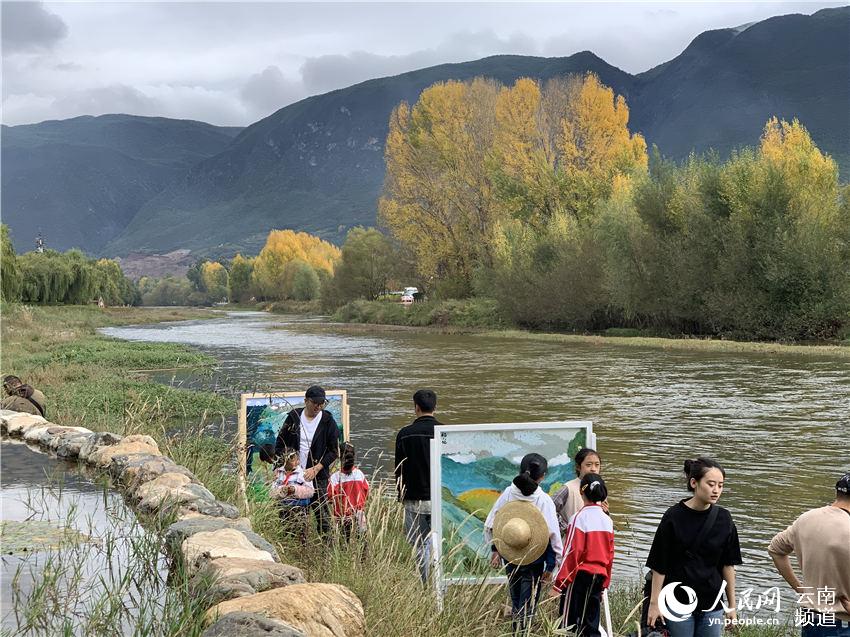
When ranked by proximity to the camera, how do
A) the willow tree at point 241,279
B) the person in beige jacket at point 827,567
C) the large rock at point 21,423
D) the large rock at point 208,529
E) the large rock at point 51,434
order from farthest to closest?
the willow tree at point 241,279, the large rock at point 21,423, the large rock at point 51,434, the large rock at point 208,529, the person in beige jacket at point 827,567

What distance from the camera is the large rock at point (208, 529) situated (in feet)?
A: 23.5

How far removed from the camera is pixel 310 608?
512 cm

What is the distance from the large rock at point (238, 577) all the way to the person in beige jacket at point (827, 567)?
302 cm

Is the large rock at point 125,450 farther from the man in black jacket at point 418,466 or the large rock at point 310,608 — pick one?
the large rock at point 310,608

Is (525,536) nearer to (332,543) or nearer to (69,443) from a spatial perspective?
(332,543)

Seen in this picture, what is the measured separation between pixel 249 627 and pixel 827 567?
10.7 ft

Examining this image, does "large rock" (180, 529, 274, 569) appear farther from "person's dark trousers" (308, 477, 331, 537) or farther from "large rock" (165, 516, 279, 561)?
"person's dark trousers" (308, 477, 331, 537)

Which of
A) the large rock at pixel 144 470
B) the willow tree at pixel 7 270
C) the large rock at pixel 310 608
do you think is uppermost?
the willow tree at pixel 7 270

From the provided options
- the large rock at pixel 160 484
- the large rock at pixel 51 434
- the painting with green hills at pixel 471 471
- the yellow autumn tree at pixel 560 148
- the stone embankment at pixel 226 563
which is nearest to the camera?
the stone embankment at pixel 226 563

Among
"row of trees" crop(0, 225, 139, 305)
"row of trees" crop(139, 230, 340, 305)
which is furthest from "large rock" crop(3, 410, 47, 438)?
"row of trees" crop(139, 230, 340, 305)

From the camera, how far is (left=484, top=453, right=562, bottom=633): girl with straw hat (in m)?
6.43

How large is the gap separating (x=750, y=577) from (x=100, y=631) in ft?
21.4

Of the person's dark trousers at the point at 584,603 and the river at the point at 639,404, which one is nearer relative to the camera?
the person's dark trousers at the point at 584,603

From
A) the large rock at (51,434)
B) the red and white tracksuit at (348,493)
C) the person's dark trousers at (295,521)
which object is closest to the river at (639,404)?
the large rock at (51,434)
